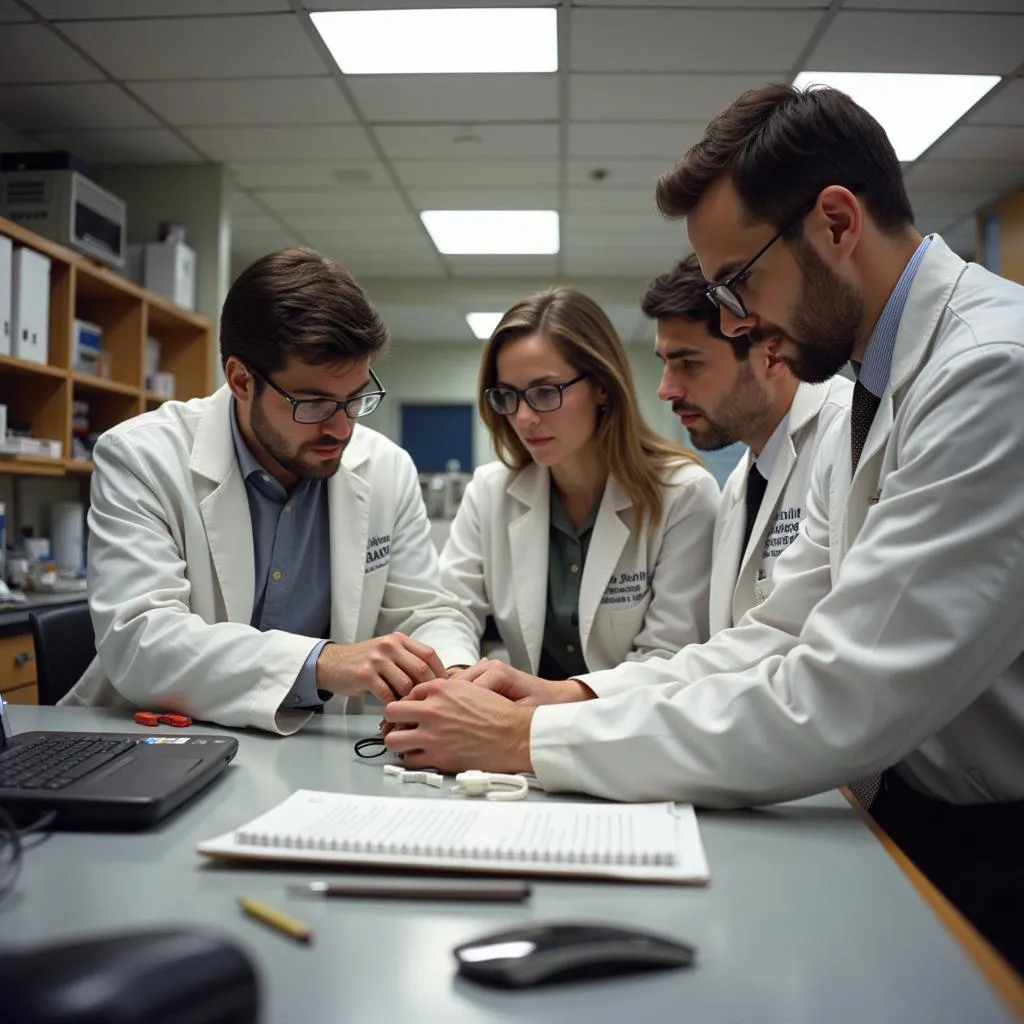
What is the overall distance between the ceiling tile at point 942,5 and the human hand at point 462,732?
9.49ft

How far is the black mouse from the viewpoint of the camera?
562 mm

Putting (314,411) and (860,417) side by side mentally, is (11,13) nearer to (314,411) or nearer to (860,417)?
(314,411)

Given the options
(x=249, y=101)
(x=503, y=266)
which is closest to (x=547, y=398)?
(x=249, y=101)

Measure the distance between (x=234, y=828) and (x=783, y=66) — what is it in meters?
3.47

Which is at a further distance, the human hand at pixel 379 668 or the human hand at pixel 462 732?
the human hand at pixel 379 668

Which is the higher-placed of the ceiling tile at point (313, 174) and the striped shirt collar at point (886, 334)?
the ceiling tile at point (313, 174)

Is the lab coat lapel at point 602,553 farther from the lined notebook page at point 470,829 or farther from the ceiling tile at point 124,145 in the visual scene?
the ceiling tile at point 124,145

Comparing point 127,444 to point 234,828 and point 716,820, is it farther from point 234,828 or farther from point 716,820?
point 716,820

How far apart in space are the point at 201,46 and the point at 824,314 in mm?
2983

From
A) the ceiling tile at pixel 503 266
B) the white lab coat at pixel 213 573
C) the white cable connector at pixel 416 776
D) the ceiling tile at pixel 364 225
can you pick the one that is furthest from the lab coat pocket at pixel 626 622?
the ceiling tile at pixel 503 266

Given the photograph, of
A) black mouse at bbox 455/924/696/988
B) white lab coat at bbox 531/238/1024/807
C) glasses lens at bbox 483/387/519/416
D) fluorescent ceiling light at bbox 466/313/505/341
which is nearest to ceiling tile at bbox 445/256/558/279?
fluorescent ceiling light at bbox 466/313/505/341

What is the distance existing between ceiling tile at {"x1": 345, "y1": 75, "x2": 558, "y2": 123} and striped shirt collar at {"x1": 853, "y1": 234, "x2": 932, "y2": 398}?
9.11 feet

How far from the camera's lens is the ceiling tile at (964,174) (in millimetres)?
4438

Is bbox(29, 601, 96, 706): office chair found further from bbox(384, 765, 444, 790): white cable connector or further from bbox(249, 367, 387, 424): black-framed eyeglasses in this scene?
bbox(384, 765, 444, 790): white cable connector
